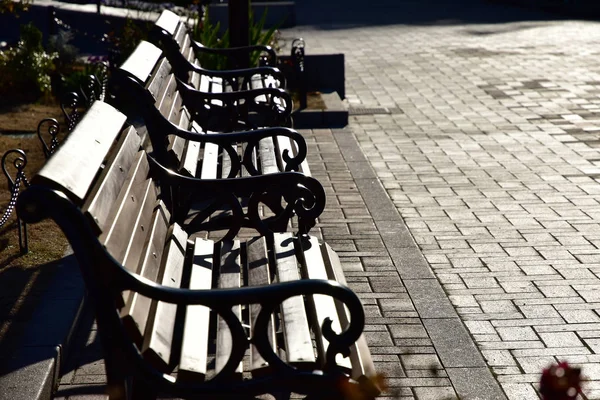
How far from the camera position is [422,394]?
151 inches

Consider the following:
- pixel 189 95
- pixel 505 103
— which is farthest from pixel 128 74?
pixel 505 103

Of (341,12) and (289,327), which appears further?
(341,12)

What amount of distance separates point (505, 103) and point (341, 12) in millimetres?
16156

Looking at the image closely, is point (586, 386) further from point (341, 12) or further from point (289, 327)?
point (341, 12)

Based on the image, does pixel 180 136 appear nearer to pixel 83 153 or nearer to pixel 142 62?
pixel 142 62

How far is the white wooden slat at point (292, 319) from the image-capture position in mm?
3020

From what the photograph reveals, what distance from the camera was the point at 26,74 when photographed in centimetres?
1069

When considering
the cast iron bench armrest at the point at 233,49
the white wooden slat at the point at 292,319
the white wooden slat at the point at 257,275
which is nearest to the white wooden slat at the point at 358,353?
the white wooden slat at the point at 292,319

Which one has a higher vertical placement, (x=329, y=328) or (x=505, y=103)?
(x=329, y=328)

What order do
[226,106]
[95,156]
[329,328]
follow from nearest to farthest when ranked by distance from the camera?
[329,328], [95,156], [226,106]

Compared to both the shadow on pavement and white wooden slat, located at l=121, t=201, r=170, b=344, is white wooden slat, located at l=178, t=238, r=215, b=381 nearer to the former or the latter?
white wooden slat, located at l=121, t=201, r=170, b=344

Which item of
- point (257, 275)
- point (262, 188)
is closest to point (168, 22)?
point (262, 188)

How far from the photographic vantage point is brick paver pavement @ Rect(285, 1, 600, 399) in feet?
15.1

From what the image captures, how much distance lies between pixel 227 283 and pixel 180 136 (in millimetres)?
1367
